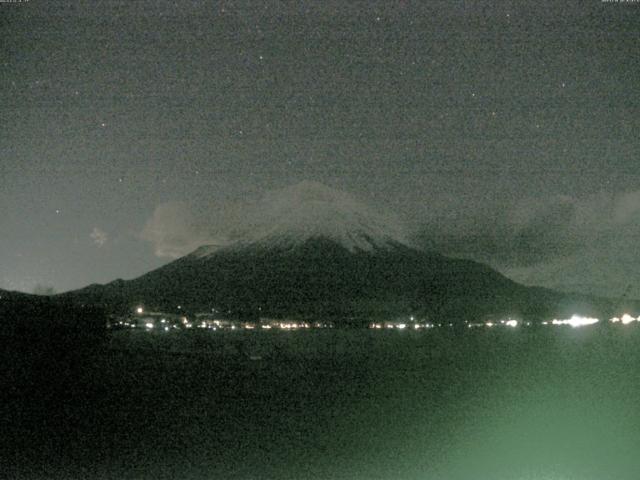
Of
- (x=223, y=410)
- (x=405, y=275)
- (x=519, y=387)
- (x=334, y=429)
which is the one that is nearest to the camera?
(x=334, y=429)

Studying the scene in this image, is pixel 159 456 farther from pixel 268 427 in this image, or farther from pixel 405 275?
pixel 405 275

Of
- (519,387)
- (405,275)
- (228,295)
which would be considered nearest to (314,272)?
(405,275)

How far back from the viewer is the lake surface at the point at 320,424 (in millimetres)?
9367

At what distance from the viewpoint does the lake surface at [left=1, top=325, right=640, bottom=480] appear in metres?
9.37

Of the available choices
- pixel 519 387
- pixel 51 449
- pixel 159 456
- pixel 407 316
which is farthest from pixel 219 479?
pixel 407 316

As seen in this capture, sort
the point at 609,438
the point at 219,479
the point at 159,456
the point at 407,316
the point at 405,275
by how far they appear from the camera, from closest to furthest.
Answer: the point at 219,479 → the point at 159,456 → the point at 609,438 → the point at 407,316 → the point at 405,275

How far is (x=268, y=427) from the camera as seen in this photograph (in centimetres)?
1264

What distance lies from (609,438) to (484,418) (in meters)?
2.60

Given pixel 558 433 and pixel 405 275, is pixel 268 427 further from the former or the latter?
pixel 405 275

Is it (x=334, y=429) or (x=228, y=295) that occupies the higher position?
(x=228, y=295)

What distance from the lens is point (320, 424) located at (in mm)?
12812

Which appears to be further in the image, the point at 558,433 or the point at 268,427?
the point at 268,427

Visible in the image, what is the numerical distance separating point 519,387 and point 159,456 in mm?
11228

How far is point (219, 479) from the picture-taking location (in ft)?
29.0
